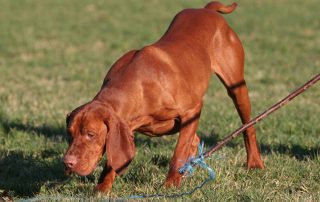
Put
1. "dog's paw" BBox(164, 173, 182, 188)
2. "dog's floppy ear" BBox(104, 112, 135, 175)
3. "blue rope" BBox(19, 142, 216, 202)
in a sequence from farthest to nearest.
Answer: "dog's paw" BBox(164, 173, 182, 188) < "blue rope" BBox(19, 142, 216, 202) < "dog's floppy ear" BBox(104, 112, 135, 175)

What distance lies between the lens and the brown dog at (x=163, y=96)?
513cm

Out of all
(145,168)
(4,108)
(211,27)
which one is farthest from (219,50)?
(4,108)

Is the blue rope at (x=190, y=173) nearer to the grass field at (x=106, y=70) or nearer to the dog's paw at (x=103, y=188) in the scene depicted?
the grass field at (x=106, y=70)

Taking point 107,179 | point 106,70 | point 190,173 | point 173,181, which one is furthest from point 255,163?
point 106,70

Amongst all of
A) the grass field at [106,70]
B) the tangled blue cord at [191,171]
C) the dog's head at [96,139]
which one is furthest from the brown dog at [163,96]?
the grass field at [106,70]

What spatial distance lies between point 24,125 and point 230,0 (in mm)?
15745

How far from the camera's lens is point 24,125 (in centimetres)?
869

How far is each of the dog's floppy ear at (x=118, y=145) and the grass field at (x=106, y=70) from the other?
29 cm

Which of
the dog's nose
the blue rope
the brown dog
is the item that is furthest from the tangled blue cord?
the dog's nose

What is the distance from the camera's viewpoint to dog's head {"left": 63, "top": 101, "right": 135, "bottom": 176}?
16.6 feet

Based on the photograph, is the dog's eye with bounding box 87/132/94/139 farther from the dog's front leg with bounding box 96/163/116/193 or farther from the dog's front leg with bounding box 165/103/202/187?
the dog's front leg with bounding box 165/103/202/187

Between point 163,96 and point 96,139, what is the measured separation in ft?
2.77

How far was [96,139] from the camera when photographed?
5.11 meters

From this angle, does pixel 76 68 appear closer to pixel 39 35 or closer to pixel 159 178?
pixel 39 35
